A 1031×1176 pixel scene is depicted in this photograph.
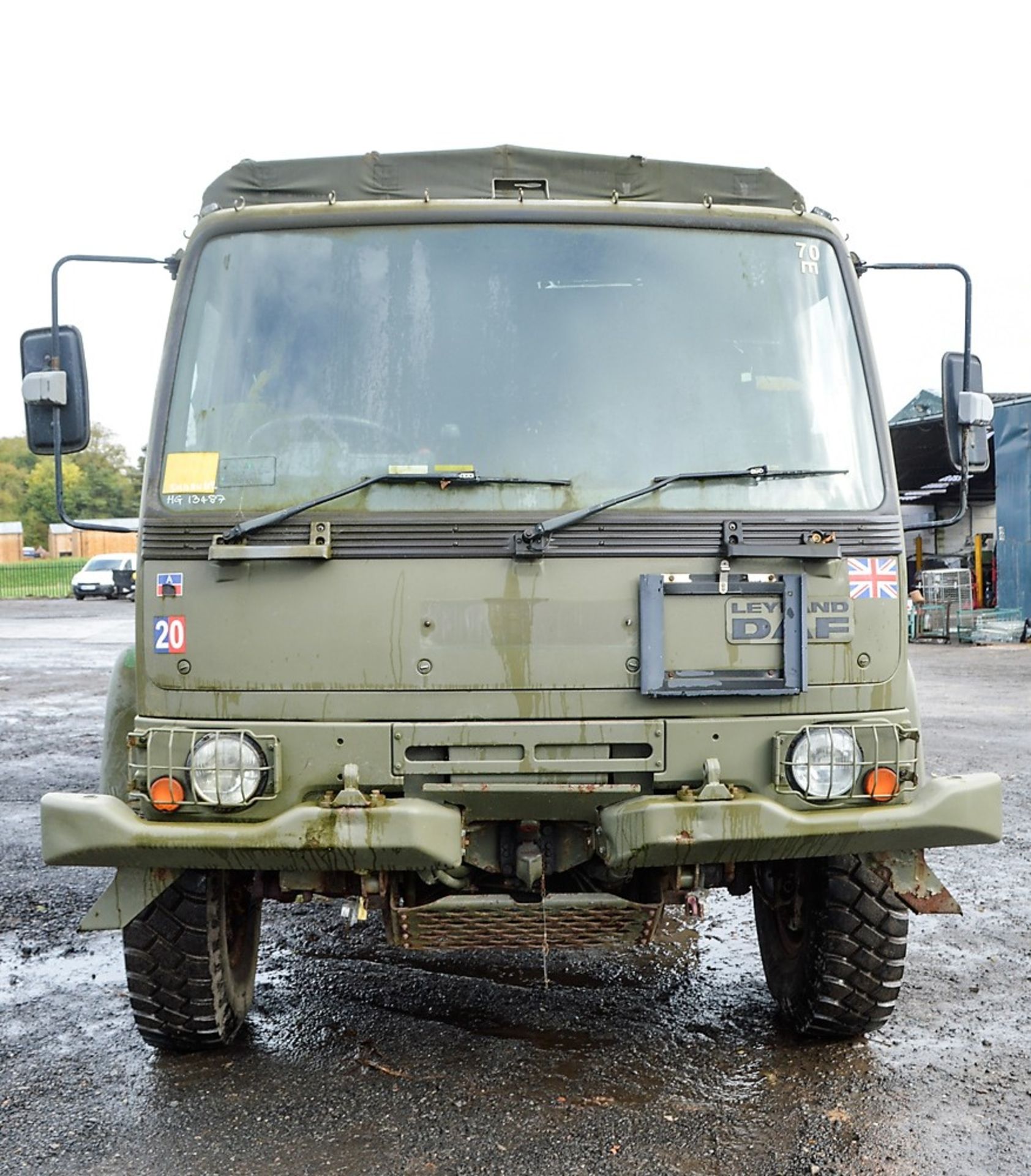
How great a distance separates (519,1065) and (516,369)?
2.23 meters

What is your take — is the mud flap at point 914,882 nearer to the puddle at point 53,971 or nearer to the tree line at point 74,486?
the puddle at point 53,971

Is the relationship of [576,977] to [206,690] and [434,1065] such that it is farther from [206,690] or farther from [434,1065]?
[206,690]

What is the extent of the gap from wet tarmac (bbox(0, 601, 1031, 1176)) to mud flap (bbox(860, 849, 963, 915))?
551mm

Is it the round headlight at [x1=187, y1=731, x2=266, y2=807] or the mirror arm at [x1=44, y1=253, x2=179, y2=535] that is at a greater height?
the mirror arm at [x1=44, y1=253, x2=179, y2=535]

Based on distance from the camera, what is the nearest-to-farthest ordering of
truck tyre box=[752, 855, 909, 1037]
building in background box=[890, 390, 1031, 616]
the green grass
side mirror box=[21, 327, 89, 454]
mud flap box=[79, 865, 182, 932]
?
mud flap box=[79, 865, 182, 932] < truck tyre box=[752, 855, 909, 1037] < side mirror box=[21, 327, 89, 454] < building in background box=[890, 390, 1031, 616] < the green grass

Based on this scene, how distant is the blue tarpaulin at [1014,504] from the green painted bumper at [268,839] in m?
20.8

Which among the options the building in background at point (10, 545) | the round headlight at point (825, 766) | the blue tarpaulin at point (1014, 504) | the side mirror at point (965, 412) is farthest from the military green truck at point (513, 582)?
the building in background at point (10, 545)

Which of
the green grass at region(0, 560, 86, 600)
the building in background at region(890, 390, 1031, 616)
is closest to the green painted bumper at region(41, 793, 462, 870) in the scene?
the building in background at region(890, 390, 1031, 616)

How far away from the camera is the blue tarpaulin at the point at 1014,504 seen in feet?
71.8

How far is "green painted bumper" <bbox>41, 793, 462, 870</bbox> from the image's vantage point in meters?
3.34

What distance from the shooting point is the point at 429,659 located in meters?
3.53

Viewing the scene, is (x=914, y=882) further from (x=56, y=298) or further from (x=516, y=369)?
(x=56, y=298)

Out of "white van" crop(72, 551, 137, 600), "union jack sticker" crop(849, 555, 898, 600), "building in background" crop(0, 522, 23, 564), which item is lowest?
"union jack sticker" crop(849, 555, 898, 600)

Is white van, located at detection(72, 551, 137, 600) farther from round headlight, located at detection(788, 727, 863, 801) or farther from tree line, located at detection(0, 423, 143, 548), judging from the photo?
round headlight, located at detection(788, 727, 863, 801)
